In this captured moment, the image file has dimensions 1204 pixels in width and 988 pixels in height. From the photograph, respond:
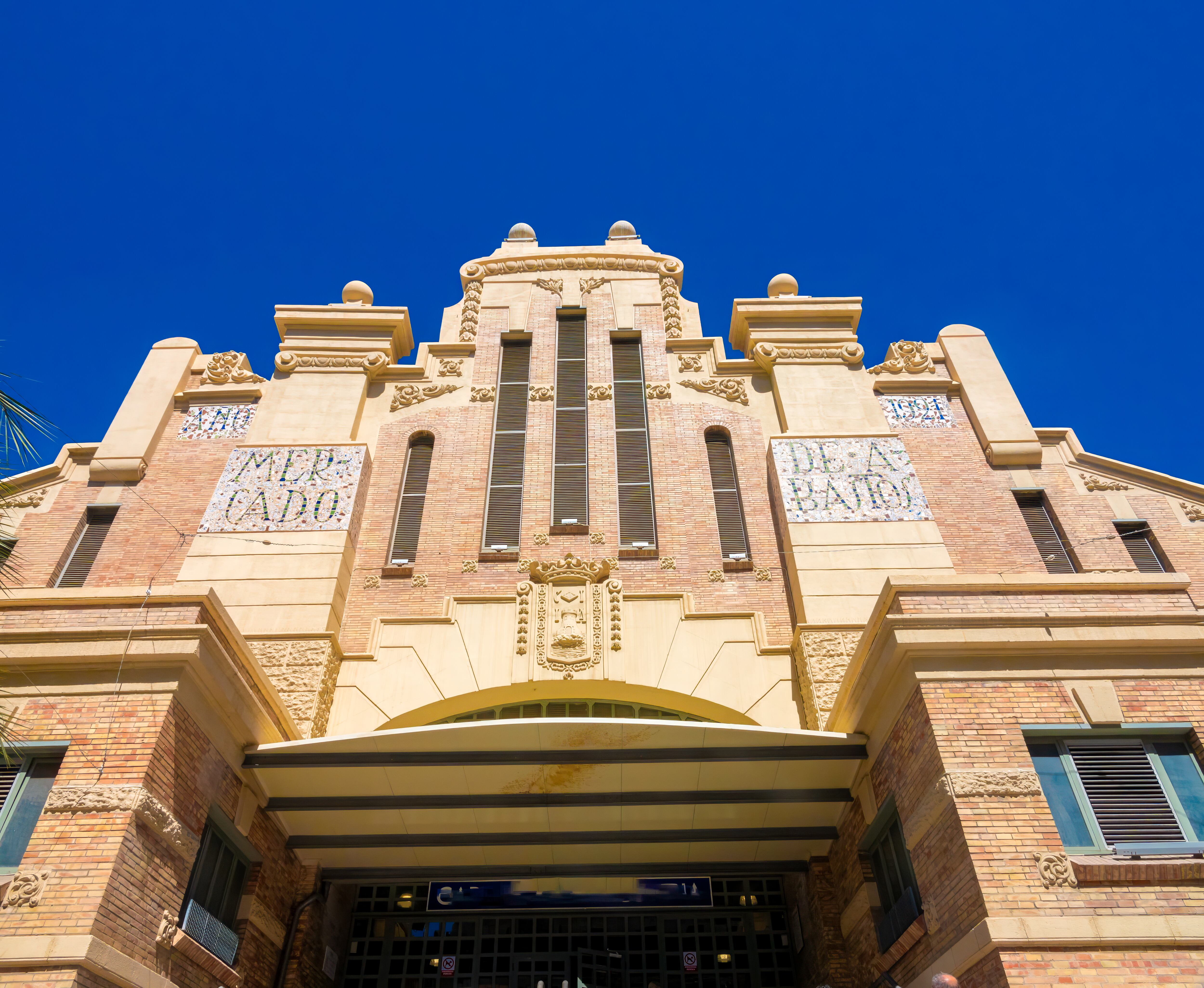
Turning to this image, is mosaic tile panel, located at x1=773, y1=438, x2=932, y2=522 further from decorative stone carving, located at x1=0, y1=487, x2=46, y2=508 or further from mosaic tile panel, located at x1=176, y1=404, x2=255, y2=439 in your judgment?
decorative stone carving, located at x1=0, y1=487, x2=46, y2=508

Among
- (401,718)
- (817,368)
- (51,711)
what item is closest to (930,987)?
(401,718)

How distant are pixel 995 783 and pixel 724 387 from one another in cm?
1075

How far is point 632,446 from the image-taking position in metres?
17.8

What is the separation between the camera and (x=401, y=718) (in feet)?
45.4

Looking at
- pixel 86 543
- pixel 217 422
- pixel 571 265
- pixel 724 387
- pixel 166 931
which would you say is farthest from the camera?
pixel 571 265

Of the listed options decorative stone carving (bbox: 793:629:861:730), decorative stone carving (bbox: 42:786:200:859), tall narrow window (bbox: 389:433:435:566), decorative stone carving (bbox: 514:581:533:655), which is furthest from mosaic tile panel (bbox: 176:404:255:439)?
decorative stone carving (bbox: 793:629:861:730)

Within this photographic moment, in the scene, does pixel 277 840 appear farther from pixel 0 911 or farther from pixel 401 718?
→ pixel 0 911

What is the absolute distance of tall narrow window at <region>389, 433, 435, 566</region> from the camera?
16.1 meters

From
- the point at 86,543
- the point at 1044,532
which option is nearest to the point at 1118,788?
the point at 1044,532

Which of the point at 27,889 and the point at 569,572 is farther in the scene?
the point at 569,572

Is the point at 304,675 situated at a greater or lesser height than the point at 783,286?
lesser

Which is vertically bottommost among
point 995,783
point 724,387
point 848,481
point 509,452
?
point 995,783

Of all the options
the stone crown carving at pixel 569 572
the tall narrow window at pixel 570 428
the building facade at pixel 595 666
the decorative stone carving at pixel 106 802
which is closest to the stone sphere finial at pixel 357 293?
the building facade at pixel 595 666

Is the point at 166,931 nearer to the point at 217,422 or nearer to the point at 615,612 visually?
the point at 615,612
